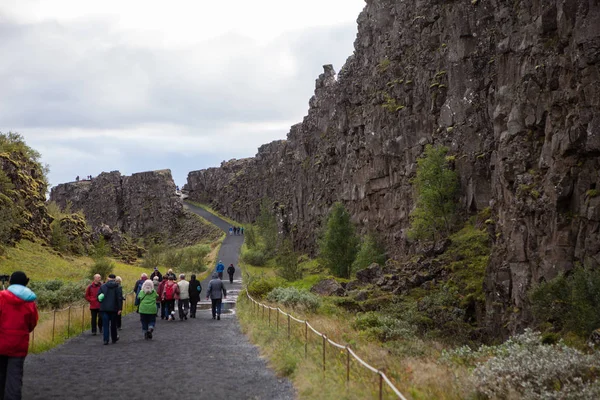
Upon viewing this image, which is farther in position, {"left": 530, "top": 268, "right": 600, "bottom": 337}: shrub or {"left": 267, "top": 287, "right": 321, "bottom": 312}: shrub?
{"left": 267, "top": 287, "right": 321, "bottom": 312}: shrub

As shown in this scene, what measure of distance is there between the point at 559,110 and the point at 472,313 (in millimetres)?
12774

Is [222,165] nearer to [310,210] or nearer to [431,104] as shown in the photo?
[310,210]

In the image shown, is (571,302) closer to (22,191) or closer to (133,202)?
(22,191)

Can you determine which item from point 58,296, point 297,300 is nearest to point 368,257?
point 297,300

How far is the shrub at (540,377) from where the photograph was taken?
29.6 feet

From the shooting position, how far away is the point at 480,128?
170 ft

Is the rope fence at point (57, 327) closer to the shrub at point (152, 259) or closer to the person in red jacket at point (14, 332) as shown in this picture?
the person in red jacket at point (14, 332)

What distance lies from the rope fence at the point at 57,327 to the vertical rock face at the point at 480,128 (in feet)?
66.5

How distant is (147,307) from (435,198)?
121ft

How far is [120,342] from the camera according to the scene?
19641 millimetres

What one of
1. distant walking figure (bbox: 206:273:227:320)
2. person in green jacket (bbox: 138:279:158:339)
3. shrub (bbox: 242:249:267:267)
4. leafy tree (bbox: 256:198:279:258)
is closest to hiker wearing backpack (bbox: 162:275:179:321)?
distant walking figure (bbox: 206:273:227:320)

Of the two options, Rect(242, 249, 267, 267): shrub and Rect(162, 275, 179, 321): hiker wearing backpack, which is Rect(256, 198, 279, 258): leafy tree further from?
Rect(162, 275, 179, 321): hiker wearing backpack

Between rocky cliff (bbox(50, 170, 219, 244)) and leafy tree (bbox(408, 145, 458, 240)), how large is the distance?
9291 centimetres

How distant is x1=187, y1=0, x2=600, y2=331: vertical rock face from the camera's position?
26.8 meters
